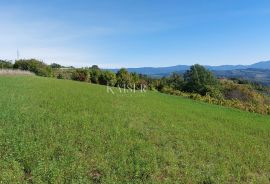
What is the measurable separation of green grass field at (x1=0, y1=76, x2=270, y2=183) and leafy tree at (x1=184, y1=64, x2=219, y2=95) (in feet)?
252

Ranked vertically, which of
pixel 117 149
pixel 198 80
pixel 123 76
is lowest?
pixel 117 149

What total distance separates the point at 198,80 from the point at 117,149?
287 feet

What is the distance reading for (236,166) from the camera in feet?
47.0

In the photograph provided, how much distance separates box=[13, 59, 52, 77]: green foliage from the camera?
96375mm

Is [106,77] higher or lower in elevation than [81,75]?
lower

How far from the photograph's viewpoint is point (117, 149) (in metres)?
14.1

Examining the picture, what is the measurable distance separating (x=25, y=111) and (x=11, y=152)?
755 cm

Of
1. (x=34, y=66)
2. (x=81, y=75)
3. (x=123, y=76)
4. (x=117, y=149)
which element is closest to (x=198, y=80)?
(x=123, y=76)

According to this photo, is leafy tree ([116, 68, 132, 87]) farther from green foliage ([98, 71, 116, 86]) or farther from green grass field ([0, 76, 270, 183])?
green grass field ([0, 76, 270, 183])

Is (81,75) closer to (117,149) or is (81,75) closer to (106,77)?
(106,77)

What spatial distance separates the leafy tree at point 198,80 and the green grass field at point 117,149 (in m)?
76.8

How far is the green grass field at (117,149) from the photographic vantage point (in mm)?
11148

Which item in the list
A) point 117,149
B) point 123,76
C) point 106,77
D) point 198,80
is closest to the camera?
point 117,149

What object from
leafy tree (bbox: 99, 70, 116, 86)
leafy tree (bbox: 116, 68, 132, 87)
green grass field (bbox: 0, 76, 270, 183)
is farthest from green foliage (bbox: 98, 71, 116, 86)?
green grass field (bbox: 0, 76, 270, 183)
